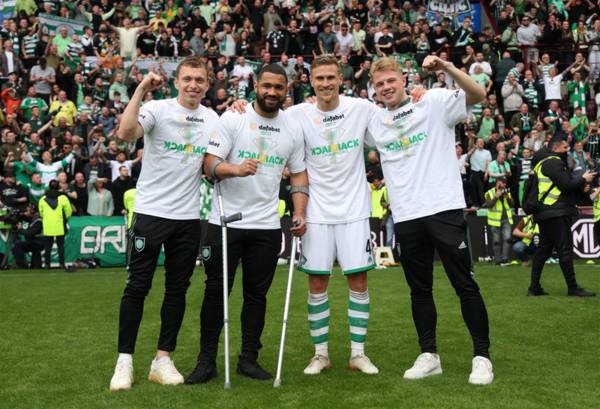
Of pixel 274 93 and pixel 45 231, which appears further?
pixel 45 231

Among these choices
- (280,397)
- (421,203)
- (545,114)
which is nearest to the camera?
(280,397)

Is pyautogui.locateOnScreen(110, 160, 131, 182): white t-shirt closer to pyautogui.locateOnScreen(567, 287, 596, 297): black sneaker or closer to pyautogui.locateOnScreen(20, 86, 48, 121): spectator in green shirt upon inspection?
pyautogui.locateOnScreen(20, 86, 48, 121): spectator in green shirt

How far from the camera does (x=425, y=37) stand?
2480cm

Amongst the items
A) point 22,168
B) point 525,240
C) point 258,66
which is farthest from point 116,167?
point 525,240

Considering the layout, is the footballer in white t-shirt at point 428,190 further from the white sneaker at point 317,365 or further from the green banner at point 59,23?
the green banner at point 59,23

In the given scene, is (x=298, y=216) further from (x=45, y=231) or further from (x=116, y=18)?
(x=116, y=18)

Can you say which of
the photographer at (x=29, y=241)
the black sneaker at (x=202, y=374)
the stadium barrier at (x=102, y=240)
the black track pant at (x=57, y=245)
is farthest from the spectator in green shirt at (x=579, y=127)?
the black sneaker at (x=202, y=374)

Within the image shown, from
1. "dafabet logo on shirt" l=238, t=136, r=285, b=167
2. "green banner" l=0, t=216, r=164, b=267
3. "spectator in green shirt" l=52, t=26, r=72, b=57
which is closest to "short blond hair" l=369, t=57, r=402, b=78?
"dafabet logo on shirt" l=238, t=136, r=285, b=167

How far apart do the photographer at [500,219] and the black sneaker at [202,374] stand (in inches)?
500

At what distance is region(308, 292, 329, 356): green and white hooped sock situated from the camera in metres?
6.98

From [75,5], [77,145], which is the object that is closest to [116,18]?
[75,5]

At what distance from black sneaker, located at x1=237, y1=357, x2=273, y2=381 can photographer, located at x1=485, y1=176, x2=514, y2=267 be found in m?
12.4

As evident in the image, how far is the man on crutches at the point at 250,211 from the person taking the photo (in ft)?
21.8

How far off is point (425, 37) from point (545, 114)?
165 inches
